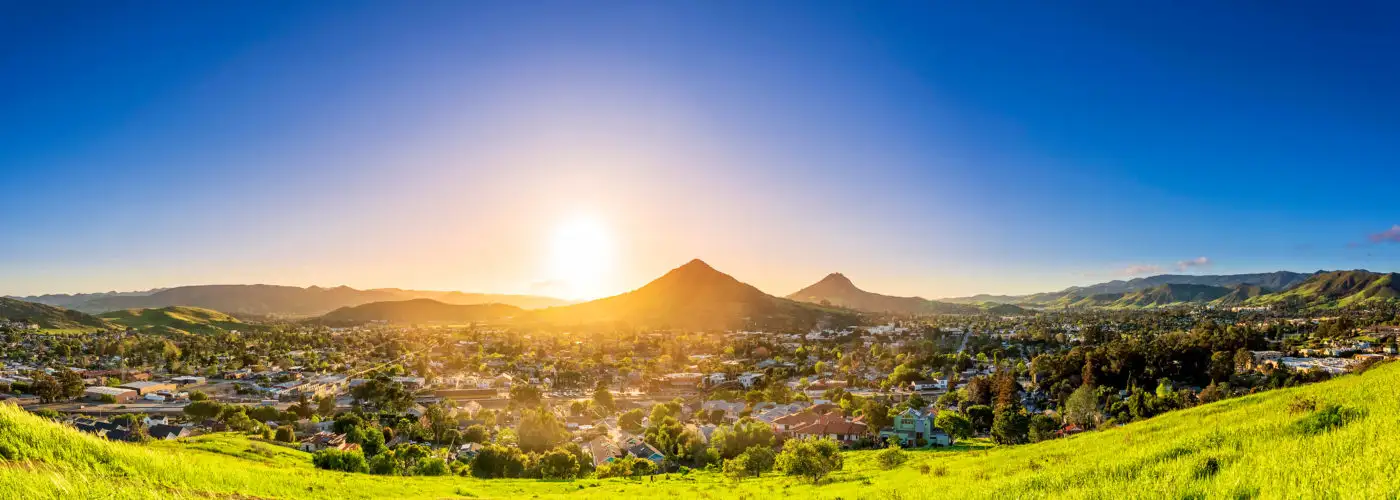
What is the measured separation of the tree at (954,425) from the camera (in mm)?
51031

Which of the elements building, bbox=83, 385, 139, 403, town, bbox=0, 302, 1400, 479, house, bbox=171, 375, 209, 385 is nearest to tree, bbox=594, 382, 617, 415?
town, bbox=0, 302, 1400, 479

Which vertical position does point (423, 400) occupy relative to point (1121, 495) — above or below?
below

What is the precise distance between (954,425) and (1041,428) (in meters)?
7.34

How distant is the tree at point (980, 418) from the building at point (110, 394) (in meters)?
96.8

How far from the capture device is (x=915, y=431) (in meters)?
51.5

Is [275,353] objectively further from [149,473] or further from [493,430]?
[149,473]

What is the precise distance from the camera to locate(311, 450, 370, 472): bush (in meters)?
36.8

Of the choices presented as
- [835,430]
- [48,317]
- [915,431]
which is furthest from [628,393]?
[48,317]

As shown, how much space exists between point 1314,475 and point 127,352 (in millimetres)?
164110

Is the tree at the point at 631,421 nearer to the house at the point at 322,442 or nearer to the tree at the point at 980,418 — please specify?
the house at the point at 322,442

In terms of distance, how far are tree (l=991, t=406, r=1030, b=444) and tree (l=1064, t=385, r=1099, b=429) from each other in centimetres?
599

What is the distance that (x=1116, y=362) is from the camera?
234ft

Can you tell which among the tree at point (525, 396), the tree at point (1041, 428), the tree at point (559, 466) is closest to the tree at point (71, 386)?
the tree at point (525, 396)

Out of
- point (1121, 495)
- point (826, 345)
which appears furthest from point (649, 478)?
point (826, 345)
